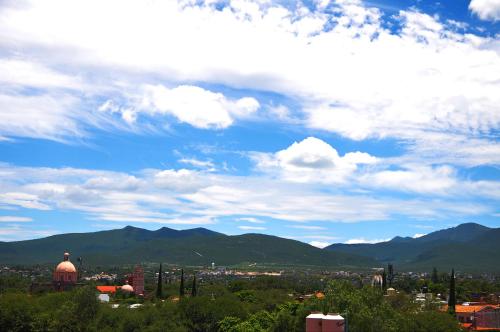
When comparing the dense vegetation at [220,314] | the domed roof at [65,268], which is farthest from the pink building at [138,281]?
the dense vegetation at [220,314]

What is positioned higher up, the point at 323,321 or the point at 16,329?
the point at 323,321

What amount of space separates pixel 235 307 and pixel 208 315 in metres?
4.96

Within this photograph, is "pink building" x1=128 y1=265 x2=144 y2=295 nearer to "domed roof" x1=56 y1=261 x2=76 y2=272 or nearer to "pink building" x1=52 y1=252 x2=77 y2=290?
"pink building" x1=52 y1=252 x2=77 y2=290

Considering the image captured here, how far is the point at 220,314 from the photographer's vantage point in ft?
230

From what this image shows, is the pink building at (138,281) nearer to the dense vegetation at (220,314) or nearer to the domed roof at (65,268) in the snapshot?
the domed roof at (65,268)

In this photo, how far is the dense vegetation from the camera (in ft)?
160

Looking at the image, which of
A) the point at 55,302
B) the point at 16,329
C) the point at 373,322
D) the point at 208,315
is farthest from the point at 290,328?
the point at 55,302

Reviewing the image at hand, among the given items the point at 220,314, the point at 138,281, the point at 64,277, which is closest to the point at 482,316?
the point at 220,314

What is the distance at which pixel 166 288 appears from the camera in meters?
134

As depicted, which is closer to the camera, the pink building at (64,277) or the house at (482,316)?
the house at (482,316)

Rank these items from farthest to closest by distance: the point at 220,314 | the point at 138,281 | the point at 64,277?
the point at 138,281 < the point at 64,277 < the point at 220,314

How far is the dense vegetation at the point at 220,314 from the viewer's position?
4884 centimetres

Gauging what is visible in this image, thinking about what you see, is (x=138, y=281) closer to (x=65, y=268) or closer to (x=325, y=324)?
(x=65, y=268)

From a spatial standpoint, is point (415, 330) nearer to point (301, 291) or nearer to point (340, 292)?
point (340, 292)
